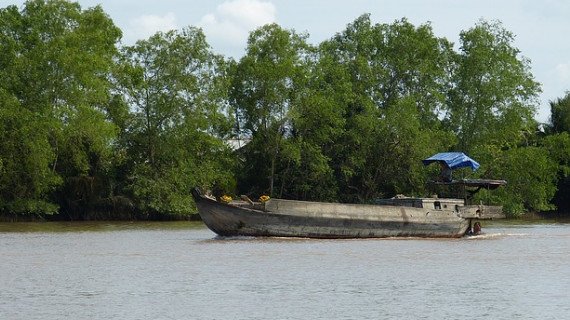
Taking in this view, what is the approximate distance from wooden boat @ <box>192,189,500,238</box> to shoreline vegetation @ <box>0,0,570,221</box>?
76.6ft

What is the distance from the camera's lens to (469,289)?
3619cm

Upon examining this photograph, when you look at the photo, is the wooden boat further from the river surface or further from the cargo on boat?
the river surface

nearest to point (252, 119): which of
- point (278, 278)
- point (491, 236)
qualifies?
point (491, 236)

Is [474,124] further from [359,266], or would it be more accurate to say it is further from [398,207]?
[359,266]

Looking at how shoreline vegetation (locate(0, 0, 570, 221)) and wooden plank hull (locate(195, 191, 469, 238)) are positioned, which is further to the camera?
shoreline vegetation (locate(0, 0, 570, 221))

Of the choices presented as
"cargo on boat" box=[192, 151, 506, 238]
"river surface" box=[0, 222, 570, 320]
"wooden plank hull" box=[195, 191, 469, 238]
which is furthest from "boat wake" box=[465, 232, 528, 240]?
"river surface" box=[0, 222, 570, 320]

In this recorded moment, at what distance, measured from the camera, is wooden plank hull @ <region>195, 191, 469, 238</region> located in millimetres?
57469

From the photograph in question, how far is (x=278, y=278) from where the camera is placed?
39.0 m

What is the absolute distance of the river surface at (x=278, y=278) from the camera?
31.2 metres

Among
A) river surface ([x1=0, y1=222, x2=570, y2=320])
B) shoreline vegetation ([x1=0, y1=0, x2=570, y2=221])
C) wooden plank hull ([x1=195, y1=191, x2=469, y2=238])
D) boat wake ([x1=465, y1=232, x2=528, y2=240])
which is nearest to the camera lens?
river surface ([x1=0, y1=222, x2=570, y2=320])

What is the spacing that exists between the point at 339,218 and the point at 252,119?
34.0 m

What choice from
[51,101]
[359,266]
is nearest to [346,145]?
[51,101]

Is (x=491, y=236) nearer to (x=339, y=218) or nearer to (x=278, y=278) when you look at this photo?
(x=339, y=218)

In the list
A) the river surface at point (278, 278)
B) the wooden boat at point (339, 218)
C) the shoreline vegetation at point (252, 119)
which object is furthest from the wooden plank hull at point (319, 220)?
the shoreline vegetation at point (252, 119)
